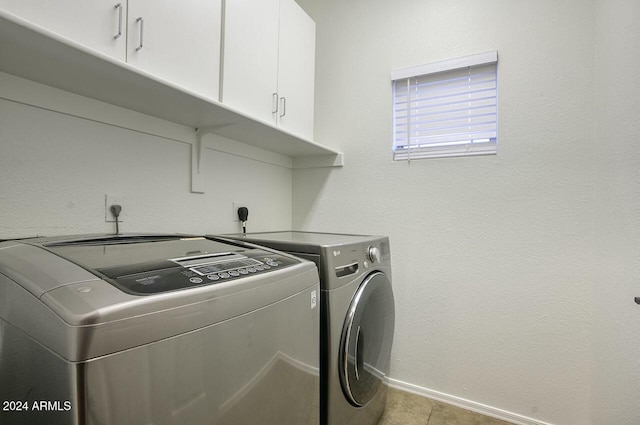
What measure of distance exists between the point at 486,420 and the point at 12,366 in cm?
192

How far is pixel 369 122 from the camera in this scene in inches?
78.0

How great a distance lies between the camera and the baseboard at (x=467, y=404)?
1.56m

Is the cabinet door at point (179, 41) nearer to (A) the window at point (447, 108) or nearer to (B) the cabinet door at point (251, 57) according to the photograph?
(B) the cabinet door at point (251, 57)

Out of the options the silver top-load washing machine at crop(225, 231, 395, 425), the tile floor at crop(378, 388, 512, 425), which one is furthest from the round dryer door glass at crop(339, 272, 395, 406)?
the tile floor at crop(378, 388, 512, 425)

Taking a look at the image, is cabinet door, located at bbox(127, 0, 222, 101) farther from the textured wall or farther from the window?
the window

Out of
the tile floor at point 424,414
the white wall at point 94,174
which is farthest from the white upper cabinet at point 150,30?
the tile floor at point 424,414

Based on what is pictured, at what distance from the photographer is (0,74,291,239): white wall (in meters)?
0.96

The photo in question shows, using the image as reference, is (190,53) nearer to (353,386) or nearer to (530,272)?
(353,386)

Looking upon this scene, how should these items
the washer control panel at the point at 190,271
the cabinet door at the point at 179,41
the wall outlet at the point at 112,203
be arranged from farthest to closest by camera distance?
the wall outlet at the point at 112,203
the cabinet door at the point at 179,41
the washer control panel at the point at 190,271

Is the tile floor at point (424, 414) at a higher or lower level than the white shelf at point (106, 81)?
lower

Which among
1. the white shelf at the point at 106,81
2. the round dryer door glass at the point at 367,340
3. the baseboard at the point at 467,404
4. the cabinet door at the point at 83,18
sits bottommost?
the baseboard at the point at 467,404

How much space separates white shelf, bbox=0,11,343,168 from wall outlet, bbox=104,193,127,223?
357 mm

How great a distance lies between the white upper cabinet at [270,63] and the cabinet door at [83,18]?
42 centimetres

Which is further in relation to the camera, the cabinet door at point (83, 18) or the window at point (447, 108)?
the window at point (447, 108)
